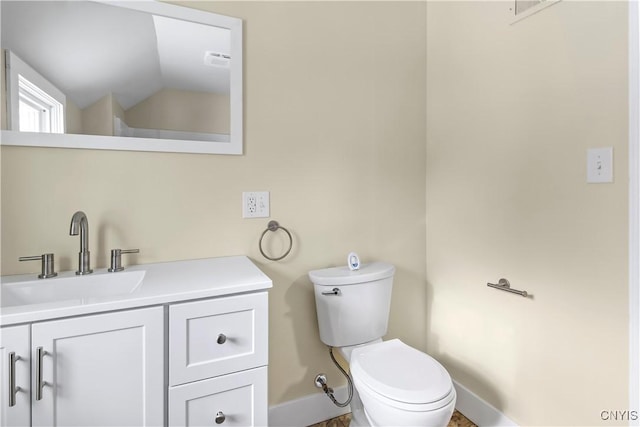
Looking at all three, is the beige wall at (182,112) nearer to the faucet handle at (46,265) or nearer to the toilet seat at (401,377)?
the faucet handle at (46,265)

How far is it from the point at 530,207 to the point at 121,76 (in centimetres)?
169

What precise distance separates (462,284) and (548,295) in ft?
1.39

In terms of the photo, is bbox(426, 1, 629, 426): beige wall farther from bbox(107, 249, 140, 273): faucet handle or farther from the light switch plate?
bbox(107, 249, 140, 273): faucet handle

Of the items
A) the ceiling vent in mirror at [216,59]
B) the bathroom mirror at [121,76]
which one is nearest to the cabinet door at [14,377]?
the bathroom mirror at [121,76]

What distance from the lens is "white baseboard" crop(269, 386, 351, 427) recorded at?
1.55 m

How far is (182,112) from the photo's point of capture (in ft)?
4.50

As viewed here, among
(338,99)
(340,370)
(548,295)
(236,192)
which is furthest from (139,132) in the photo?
(548,295)

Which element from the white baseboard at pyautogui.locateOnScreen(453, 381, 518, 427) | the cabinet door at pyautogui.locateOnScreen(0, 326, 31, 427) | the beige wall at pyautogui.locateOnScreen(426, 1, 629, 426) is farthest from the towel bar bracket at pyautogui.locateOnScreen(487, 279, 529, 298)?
the cabinet door at pyautogui.locateOnScreen(0, 326, 31, 427)

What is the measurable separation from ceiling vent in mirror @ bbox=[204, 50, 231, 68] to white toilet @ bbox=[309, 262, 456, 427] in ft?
3.24

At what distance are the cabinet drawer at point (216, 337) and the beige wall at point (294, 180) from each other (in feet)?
1.58

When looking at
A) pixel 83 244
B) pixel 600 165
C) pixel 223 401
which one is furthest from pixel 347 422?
pixel 600 165

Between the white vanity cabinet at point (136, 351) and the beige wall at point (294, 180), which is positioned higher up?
the beige wall at point (294, 180)

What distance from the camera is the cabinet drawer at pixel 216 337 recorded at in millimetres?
948

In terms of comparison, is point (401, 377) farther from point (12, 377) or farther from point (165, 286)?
point (12, 377)
